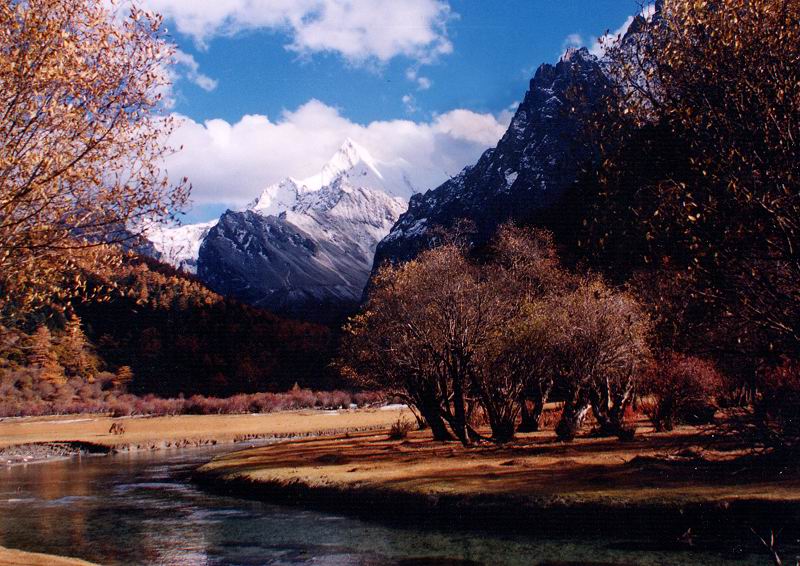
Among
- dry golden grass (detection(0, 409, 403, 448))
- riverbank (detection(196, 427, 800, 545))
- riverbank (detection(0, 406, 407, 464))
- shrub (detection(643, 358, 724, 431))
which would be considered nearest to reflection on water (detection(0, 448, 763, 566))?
riverbank (detection(196, 427, 800, 545))

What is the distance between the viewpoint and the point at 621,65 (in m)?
22.2

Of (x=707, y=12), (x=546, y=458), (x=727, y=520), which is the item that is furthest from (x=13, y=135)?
(x=546, y=458)

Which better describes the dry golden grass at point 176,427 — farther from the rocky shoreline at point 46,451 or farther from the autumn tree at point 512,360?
the autumn tree at point 512,360

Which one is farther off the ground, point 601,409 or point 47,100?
point 47,100

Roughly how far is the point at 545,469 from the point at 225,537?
15.1 meters

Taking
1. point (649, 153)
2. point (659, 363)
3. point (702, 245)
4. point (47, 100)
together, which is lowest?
point (659, 363)

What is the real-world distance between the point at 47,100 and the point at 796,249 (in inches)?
758

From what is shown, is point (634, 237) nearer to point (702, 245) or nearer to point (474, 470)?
point (702, 245)

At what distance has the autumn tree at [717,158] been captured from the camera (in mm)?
17703

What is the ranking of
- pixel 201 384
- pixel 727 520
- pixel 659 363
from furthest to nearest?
1. pixel 201 384
2. pixel 659 363
3. pixel 727 520

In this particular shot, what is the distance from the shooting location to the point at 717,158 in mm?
18984

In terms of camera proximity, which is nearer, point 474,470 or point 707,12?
point 707,12

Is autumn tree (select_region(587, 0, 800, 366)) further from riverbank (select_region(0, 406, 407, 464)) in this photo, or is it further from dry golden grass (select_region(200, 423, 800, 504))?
riverbank (select_region(0, 406, 407, 464))

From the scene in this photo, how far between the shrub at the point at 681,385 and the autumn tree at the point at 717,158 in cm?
2435
